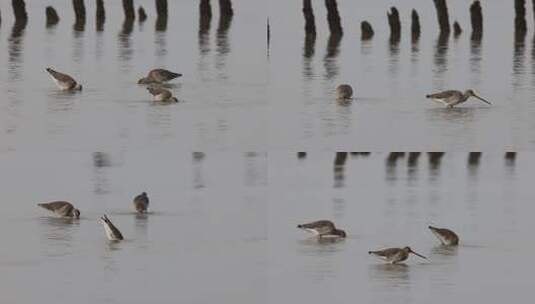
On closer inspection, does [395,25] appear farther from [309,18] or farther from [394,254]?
[394,254]

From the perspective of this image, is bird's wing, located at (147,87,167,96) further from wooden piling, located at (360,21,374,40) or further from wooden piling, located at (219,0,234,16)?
wooden piling, located at (219,0,234,16)

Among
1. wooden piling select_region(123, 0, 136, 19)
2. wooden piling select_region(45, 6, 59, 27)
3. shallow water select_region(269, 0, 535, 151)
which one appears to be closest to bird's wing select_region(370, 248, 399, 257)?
shallow water select_region(269, 0, 535, 151)

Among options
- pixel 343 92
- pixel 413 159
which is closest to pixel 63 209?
pixel 413 159

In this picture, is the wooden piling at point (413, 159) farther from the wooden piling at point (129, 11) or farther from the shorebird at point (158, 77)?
the wooden piling at point (129, 11)

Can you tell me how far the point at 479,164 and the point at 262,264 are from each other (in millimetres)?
2443

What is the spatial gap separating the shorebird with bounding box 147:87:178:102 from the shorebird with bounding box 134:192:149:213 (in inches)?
81.6

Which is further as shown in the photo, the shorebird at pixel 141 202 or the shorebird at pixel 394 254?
the shorebird at pixel 141 202

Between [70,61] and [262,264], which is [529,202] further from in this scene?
[70,61]

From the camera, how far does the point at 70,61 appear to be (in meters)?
18.7

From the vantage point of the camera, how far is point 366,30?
65.7ft

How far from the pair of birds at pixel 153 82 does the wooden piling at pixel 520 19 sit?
5.13m

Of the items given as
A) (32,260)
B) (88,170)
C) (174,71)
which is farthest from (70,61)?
(32,260)

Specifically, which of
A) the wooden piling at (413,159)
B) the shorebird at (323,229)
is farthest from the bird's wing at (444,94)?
the shorebird at (323,229)

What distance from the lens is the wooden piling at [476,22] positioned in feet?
68.3
